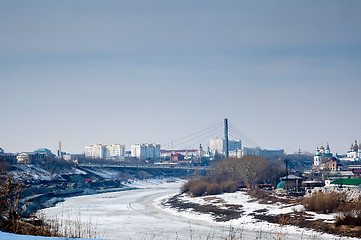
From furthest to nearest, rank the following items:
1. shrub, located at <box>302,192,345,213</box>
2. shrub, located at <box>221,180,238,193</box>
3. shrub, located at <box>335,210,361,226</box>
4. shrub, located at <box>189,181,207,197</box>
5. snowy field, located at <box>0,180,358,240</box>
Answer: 1. shrub, located at <box>189,181,207,197</box>
2. shrub, located at <box>221,180,238,193</box>
3. shrub, located at <box>302,192,345,213</box>
4. shrub, located at <box>335,210,361,226</box>
5. snowy field, located at <box>0,180,358,240</box>

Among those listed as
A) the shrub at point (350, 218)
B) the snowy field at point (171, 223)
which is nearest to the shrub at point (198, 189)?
the snowy field at point (171, 223)

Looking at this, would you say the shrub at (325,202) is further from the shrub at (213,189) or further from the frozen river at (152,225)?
the shrub at (213,189)

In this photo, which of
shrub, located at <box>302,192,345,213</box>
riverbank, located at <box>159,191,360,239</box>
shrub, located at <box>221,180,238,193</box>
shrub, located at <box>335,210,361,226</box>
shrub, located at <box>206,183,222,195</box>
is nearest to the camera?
riverbank, located at <box>159,191,360,239</box>

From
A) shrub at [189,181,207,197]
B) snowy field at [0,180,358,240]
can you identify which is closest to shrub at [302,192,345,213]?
snowy field at [0,180,358,240]

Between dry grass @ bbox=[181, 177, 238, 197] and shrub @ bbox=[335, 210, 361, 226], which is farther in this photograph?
dry grass @ bbox=[181, 177, 238, 197]

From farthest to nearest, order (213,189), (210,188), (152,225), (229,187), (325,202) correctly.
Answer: (229,187) → (210,188) → (213,189) → (325,202) → (152,225)

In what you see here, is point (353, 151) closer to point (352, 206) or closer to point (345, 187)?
point (345, 187)

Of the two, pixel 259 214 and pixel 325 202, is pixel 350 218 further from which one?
pixel 259 214

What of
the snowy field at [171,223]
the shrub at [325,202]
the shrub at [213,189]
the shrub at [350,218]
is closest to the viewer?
the snowy field at [171,223]

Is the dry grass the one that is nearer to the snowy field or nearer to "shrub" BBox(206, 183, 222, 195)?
"shrub" BBox(206, 183, 222, 195)

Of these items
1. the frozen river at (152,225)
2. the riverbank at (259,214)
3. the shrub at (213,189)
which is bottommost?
the frozen river at (152,225)

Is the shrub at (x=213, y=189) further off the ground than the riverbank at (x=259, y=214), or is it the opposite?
the shrub at (x=213, y=189)

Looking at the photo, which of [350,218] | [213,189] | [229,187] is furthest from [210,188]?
[350,218]

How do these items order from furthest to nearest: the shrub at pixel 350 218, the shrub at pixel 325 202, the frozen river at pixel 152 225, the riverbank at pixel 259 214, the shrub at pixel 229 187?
the shrub at pixel 229 187, the shrub at pixel 325 202, the shrub at pixel 350 218, the riverbank at pixel 259 214, the frozen river at pixel 152 225
